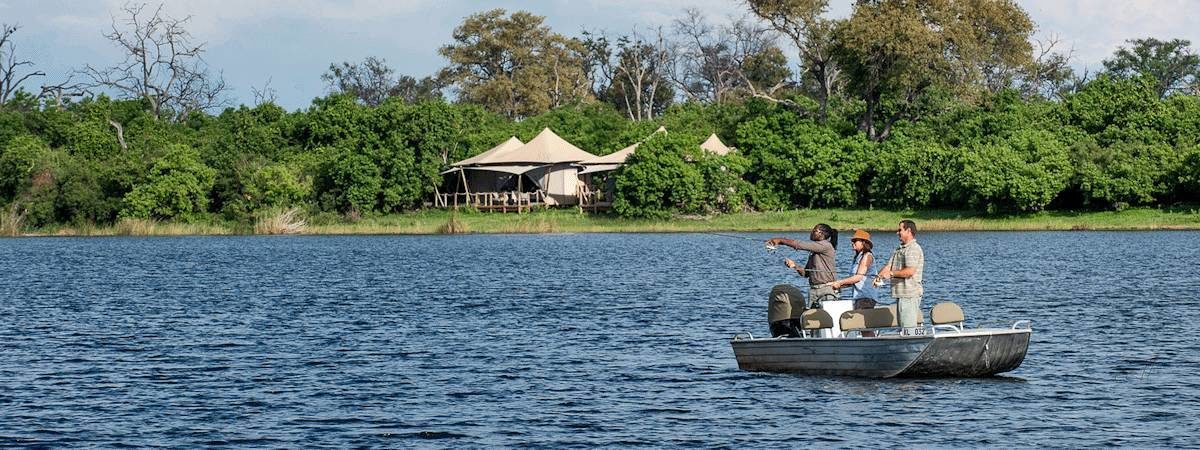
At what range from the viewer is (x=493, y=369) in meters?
27.1

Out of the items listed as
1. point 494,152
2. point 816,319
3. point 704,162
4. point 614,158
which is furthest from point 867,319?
point 494,152

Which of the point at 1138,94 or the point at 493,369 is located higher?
the point at 1138,94

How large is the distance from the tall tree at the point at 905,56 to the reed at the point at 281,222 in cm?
3405

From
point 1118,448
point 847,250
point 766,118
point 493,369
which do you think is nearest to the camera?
A: point 1118,448

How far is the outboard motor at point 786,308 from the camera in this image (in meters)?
25.2

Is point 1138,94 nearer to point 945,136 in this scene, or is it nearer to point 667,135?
point 945,136

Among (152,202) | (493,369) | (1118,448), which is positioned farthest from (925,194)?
(1118,448)

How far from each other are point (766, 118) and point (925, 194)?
12957 millimetres

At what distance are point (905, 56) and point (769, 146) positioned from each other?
983 cm

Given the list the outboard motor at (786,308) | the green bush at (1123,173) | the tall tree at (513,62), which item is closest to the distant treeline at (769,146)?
the green bush at (1123,173)

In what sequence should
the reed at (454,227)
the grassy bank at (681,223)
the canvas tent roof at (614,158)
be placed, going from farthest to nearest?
the canvas tent roof at (614,158) → the reed at (454,227) → the grassy bank at (681,223)

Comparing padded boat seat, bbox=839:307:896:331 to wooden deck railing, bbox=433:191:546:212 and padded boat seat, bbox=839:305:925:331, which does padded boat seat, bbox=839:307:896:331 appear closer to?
padded boat seat, bbox=839:305:925:331

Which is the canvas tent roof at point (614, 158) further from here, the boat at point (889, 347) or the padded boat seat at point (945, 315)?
the padded boat seat at point (945, 315)

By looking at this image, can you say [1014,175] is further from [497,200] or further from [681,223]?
[497,200]
